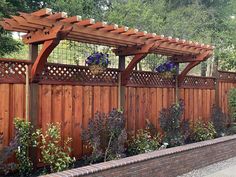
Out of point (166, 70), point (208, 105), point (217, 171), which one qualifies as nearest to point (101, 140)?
point (217, 171)

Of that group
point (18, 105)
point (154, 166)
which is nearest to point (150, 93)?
point (154, 166)

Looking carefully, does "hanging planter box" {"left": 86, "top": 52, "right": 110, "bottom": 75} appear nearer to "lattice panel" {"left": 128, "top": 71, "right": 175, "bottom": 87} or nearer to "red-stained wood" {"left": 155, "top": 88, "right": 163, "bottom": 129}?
"lattice panel" {"left": 128, "top": 71, "right": 175, "bottom": 87}

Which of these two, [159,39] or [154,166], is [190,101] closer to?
[159,39]

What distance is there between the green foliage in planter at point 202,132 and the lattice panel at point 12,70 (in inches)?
198

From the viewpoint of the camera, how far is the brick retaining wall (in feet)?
16.9

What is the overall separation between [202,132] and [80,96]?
151 inches

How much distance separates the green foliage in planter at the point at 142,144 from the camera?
6984 mm

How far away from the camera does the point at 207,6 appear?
678 inches

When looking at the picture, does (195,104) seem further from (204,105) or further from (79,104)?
(79,104)

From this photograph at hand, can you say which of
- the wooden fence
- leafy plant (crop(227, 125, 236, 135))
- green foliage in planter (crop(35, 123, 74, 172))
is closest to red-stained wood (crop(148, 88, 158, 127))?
the wooden fence

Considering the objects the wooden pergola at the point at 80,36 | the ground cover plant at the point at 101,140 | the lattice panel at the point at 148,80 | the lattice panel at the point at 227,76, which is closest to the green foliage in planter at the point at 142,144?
the ground cover plant at the point at 101,140

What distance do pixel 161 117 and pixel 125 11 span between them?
17.9 feet

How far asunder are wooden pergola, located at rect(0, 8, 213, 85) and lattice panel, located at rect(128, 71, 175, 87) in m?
0.39

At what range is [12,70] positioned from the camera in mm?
5188
